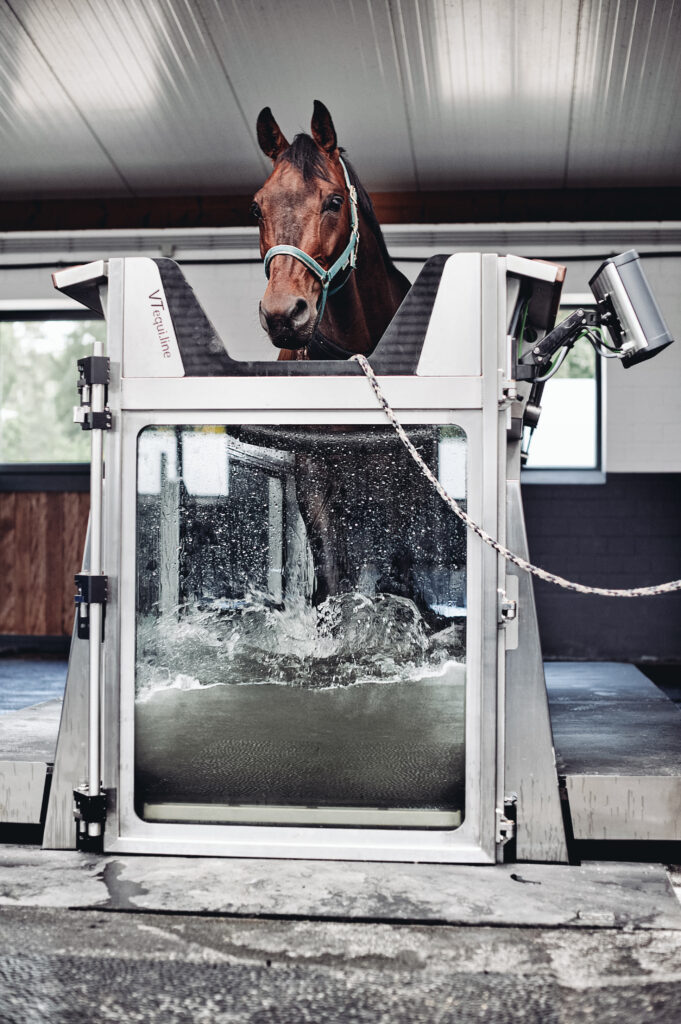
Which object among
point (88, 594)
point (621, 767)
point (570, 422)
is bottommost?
point (621, 767)

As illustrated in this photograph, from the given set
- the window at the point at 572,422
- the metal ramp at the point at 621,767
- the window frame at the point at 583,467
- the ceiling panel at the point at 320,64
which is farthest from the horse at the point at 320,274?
the window at the point at 572,422

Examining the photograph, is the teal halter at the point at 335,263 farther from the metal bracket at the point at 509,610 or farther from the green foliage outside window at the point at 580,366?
the green foliage outside window at the point at 580,366

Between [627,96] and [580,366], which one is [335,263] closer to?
[627,96]

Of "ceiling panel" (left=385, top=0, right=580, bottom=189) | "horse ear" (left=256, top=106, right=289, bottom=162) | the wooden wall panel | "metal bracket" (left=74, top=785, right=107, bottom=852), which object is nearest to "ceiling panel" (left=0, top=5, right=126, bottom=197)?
"ceiling panel" (left=385, top=0, right=580, bottom=189)

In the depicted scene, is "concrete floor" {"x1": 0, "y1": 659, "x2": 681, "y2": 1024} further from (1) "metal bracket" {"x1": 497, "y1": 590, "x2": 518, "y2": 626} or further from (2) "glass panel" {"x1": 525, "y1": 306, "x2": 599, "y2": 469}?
(2) "glass panel" {"x1": 525, "y1": 306, "x2": 599, "y2": 469}

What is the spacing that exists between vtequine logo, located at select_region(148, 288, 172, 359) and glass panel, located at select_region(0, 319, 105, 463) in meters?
4.64

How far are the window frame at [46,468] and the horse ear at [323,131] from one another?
A: 4062 millimetres

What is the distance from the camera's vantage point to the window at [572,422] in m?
6.75

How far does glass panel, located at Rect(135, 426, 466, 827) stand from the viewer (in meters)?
2.52

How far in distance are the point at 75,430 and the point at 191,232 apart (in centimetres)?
170

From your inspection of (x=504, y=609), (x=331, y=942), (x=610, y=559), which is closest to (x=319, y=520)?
(x=504, y=609)

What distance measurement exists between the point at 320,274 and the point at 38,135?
388 cm

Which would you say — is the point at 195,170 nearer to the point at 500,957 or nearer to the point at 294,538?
the point at 294,538

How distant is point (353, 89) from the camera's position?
5363mm
